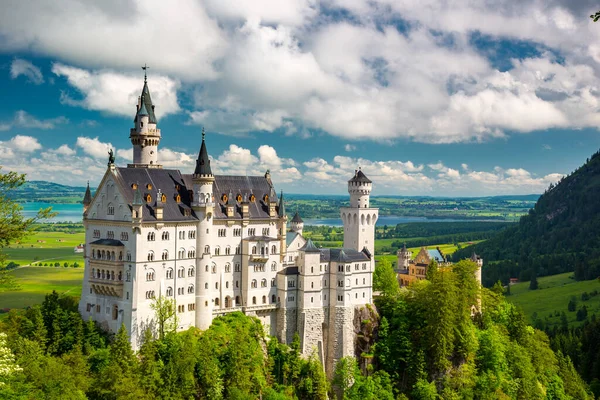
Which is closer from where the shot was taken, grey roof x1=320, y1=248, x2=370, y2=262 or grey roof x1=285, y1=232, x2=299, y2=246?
grey roof x1=320, y1=248, x2=370, y2=262

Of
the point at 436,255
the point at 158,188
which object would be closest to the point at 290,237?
the point at 158,188

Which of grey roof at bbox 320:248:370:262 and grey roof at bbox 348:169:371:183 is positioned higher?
grey roof at bbox 348:169:371:183

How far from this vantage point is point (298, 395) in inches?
3809

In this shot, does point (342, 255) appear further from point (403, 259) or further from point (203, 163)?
point (403, 259)

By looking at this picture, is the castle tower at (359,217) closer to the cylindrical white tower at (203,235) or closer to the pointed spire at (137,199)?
the cylindrical white tower at (203,235)

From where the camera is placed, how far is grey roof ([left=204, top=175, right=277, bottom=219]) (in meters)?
100

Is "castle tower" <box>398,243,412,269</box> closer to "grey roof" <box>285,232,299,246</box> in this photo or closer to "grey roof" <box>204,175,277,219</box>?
"grey roof" <box>285,232,299,246</box>

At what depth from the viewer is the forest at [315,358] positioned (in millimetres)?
80375

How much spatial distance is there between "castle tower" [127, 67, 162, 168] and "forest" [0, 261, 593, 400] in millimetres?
22038

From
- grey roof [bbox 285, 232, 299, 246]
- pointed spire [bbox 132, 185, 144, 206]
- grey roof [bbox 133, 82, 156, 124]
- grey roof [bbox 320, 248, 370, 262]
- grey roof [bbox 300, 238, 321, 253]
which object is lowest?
grey roof [bbox 320, 248, 370, 262]

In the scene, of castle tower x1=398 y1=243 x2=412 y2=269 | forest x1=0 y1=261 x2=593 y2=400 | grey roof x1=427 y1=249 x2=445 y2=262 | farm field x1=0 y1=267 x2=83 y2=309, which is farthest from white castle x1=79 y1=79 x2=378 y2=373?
farm field x1=0 y1=267 x2=83 y2=309

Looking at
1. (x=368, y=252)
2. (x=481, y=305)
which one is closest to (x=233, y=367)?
(x=368, y=252)

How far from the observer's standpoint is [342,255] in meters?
106

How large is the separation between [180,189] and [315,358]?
31.3 metres
